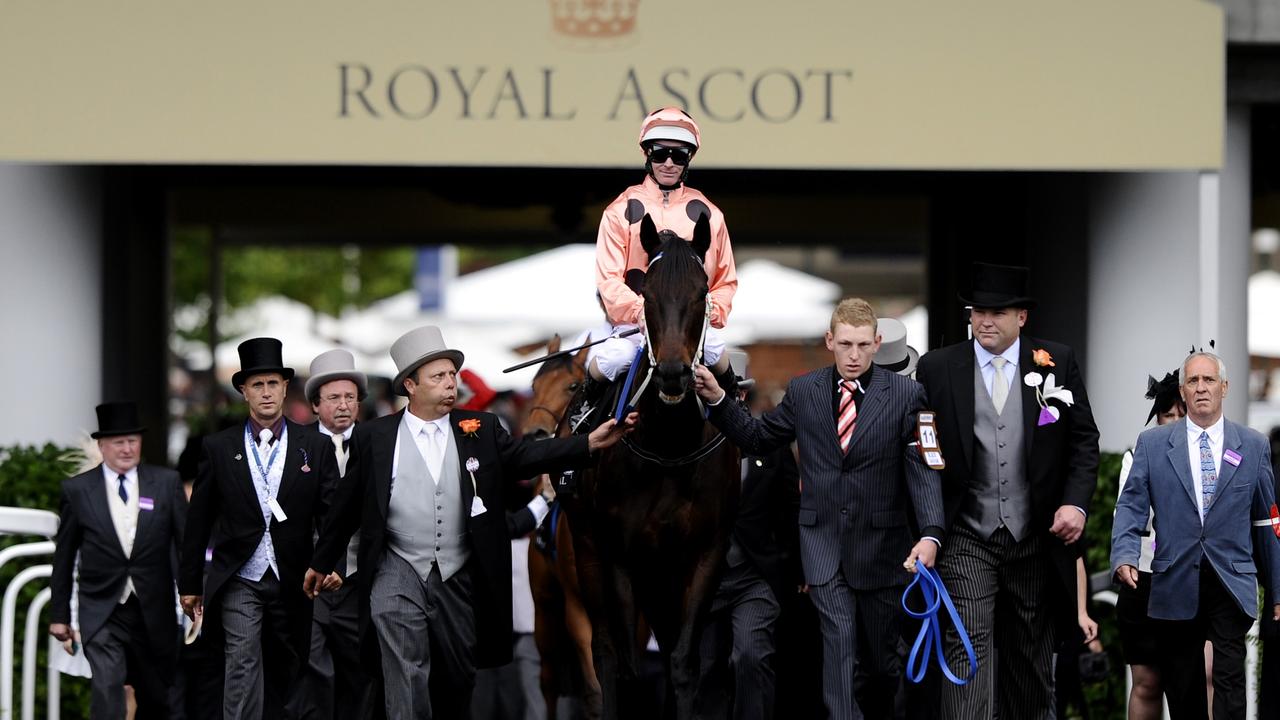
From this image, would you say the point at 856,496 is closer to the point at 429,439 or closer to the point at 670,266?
the point at 670,266

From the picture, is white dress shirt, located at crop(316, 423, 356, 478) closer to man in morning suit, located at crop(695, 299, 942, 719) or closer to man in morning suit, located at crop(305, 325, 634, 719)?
man in morning suit, located at crop(305, 325, 634, 719)

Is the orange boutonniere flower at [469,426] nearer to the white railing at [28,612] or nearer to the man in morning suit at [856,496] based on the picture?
the man in morning suit at [856,496]

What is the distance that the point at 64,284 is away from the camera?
1055cm

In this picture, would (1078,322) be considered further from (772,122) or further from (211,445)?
(211,445)

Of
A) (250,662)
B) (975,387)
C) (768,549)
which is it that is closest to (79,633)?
(250,662)

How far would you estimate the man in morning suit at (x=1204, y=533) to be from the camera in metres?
7.25

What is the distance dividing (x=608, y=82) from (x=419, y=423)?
10.5 feet

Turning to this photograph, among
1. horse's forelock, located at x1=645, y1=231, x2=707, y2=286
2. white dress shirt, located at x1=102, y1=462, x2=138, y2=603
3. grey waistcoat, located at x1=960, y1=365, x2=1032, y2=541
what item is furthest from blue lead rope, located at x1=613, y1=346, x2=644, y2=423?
white dress shirt, located at x1=102, y1=462, x2=138, y2=603

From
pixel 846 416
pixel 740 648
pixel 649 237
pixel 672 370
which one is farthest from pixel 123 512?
pixel 846 416

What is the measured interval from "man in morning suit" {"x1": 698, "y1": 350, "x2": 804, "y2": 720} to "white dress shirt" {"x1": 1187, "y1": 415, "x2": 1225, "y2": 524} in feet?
6.03

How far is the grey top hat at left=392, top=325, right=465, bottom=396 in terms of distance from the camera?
7.37 metres

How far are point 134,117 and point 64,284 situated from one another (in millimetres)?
1490

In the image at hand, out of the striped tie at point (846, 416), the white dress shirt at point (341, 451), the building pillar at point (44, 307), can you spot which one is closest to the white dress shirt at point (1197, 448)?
the striped tie at point (846, 416)

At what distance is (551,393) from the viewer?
31.6 feet
